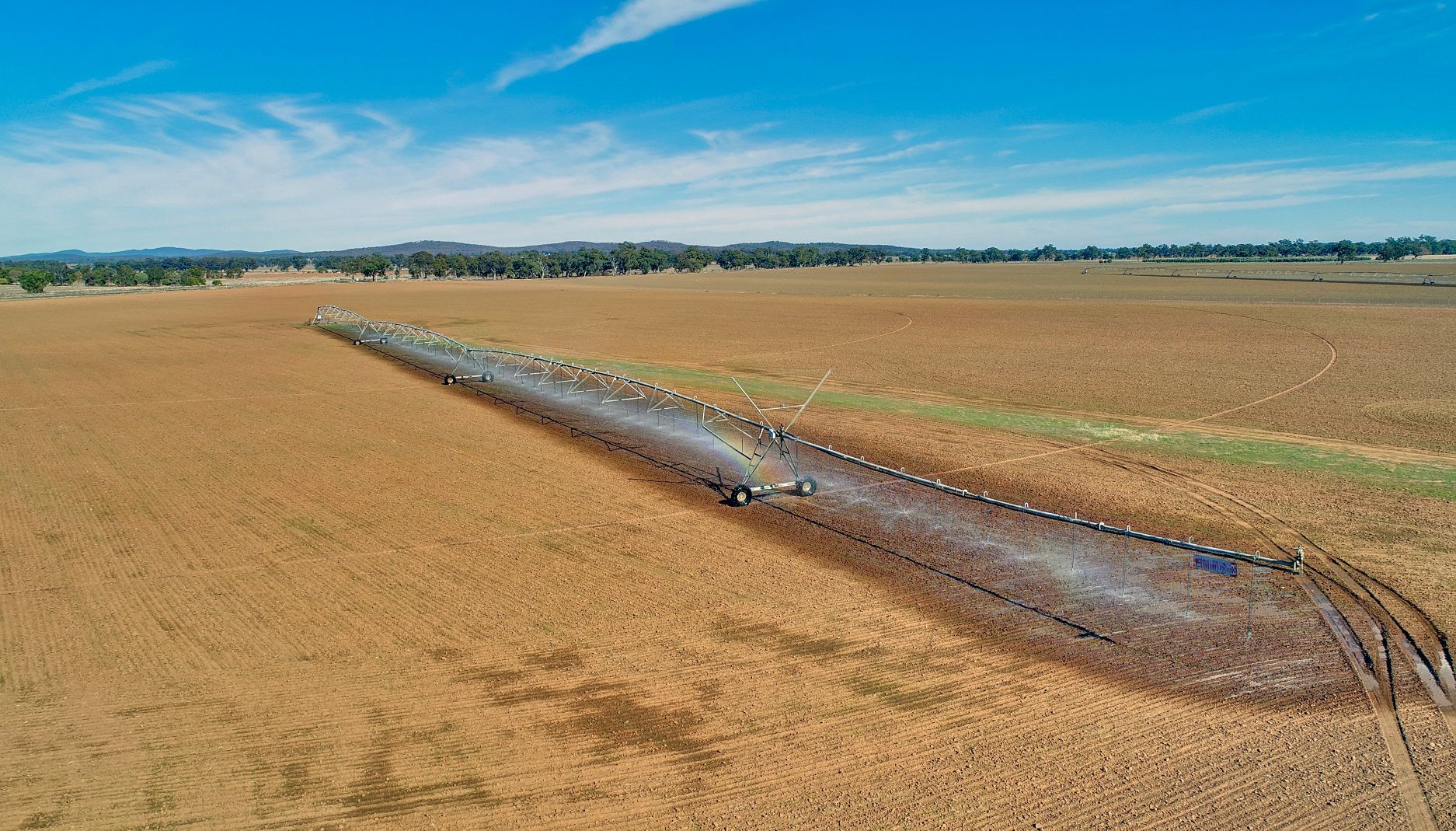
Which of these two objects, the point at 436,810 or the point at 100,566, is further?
the point at 100,566

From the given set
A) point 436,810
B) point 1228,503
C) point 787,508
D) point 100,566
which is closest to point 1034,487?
point 1228,503

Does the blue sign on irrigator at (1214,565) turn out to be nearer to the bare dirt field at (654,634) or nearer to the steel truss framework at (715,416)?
the steel truss framework at (715,416)

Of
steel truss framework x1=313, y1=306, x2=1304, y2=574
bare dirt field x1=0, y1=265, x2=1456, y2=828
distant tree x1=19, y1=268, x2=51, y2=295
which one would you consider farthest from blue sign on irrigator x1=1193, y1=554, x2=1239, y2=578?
distant tree x1=19, y1=268, x2=51, y2=295

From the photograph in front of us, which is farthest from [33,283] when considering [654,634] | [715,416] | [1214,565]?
[1214,565]

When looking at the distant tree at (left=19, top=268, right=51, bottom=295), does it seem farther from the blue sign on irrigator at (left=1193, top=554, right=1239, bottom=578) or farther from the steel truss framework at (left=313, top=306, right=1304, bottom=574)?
the blue sign on irrigator at (left=1193, top=554, right=1239, bottom=578)

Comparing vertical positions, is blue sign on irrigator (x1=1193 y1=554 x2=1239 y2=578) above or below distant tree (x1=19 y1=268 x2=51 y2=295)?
below

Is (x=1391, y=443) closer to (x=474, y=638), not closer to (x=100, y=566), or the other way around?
(x=474, y=638)
